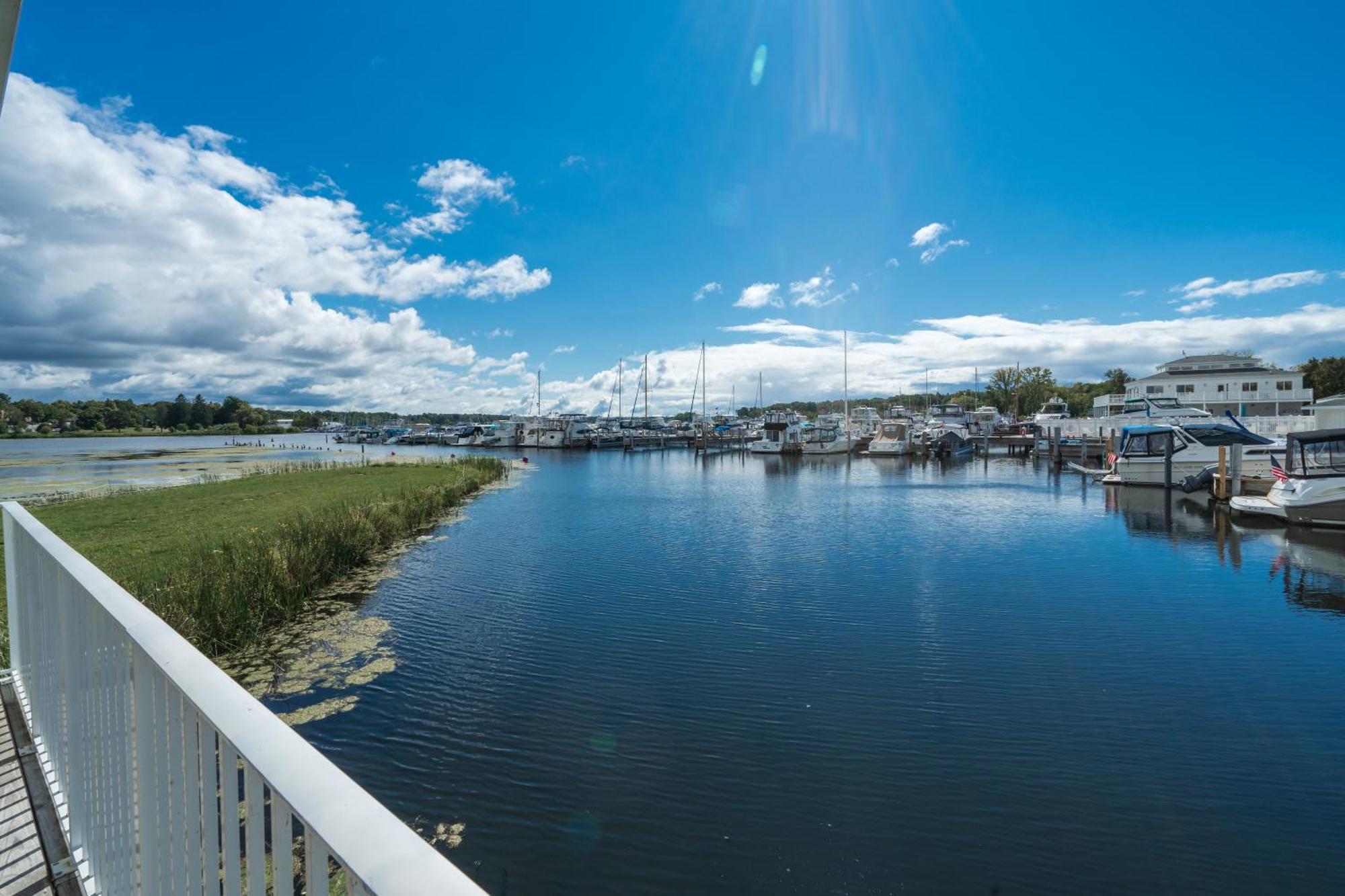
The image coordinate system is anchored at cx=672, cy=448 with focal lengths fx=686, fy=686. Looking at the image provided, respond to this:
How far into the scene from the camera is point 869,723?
825cm

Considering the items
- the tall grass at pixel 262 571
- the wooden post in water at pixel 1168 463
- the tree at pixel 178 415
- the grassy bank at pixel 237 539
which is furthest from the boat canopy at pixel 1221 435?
the tree at pixel 178 415

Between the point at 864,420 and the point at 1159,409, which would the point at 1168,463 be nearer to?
the point at 1159,409

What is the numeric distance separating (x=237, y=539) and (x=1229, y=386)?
242 feet

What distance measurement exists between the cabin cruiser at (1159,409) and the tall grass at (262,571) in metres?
43.7

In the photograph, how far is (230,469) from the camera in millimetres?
43531

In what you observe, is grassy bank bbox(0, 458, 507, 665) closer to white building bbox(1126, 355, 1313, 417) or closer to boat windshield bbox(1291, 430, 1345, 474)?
boat windshield bbox(1291, 430, 1345, 474)

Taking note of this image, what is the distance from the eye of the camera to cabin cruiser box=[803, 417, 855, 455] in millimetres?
61938

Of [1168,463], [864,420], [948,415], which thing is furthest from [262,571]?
[864,420]

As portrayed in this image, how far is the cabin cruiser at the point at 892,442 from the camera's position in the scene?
58.7 m

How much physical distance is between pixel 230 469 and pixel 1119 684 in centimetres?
4836

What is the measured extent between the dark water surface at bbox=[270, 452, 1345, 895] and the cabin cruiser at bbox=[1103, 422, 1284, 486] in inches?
611

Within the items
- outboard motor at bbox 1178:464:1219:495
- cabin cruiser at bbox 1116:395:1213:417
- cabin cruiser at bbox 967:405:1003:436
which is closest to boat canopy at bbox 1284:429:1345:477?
outboard motor at bbox 1178:464:1219:495

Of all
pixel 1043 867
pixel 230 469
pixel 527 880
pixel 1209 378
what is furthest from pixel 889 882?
pixel 1209 378

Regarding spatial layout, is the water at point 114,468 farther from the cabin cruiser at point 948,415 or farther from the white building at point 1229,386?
the white building at point 1229,386
